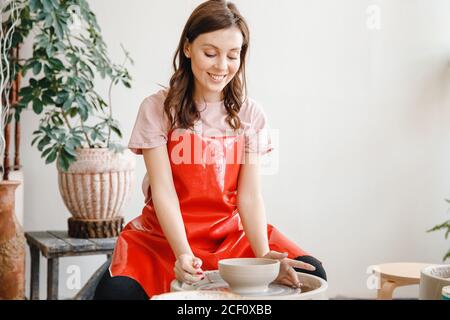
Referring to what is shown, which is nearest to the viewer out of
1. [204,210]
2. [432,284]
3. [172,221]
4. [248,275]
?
[432,284]

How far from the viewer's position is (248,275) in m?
1.02

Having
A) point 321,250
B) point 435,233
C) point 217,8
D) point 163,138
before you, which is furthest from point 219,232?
point 435,233

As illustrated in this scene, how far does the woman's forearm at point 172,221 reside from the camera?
1426mm

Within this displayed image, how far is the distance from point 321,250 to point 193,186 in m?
1.98

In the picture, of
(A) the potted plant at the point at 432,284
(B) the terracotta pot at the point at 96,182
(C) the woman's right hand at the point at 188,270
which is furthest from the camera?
(B) the terracotta pot at the point at 96,182

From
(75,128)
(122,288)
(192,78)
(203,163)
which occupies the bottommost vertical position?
(122,288)

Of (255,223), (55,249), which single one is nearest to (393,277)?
(255,223)

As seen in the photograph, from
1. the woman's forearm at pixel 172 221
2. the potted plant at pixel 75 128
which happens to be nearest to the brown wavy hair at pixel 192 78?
the woman's forearm at pixel 172 221

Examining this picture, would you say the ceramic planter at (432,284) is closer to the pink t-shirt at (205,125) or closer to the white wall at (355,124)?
the pink t-shirt at (205,125)

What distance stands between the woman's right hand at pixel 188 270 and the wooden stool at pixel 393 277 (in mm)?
1040

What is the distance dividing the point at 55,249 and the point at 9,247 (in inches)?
7.0

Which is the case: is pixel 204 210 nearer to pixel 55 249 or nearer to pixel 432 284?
pixel 432 284

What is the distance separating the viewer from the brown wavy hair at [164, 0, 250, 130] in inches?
58.7
